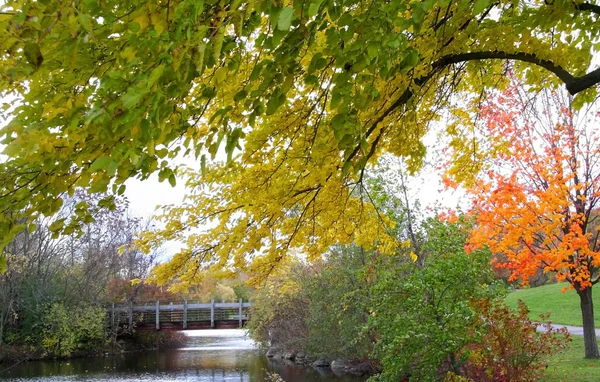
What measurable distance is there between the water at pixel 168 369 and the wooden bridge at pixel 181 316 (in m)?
3.11

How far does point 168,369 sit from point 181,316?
29.8 feet

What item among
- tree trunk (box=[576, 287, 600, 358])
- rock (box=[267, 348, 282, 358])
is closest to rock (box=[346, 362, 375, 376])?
tree trunk (box=[576, 287, 600, 358])

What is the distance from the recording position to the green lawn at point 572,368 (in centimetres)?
863

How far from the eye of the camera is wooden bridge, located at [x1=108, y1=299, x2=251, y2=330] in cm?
2730

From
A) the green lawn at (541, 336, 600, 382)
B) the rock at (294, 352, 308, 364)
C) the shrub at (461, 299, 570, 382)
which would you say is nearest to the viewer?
the shrub at (461, 299, 570, 382)

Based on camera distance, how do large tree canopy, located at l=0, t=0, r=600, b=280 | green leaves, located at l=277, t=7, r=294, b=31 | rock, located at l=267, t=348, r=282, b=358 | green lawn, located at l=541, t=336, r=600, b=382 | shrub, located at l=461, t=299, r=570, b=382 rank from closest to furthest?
green leaves, located at l=277, t=7, r=294, b=31 < large tree canopy, located at l=0, t=0, r=600, b=280 < shrub, located at l=461, t=299, r=570, b=382 < green lawn, located at l=541, t=336, r=600, b=382 < rock, located at l=267, t=348, r=282, b=358

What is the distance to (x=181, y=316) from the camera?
28.3 m

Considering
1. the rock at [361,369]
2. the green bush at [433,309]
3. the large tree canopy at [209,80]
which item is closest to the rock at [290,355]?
the rock at [361,369]

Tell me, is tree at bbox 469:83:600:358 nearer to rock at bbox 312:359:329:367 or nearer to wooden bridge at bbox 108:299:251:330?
rock at bbox 312:359:329:367

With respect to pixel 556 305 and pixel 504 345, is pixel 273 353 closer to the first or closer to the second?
pixel 556 305

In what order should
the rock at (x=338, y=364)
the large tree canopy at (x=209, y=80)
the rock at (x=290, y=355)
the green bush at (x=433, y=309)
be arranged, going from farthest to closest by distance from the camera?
the rock at (x=290, y=355), the rock at (x=338, y=364), the green bush at (x=433, y=309), the large tree canopy at (x=209, y=80)

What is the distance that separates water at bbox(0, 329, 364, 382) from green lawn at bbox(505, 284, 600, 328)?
9.60 metres

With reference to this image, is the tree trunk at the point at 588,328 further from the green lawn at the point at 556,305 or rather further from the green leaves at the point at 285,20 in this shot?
the green leaves at the point at 285,20

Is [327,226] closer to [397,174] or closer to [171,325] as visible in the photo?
[397,174]
